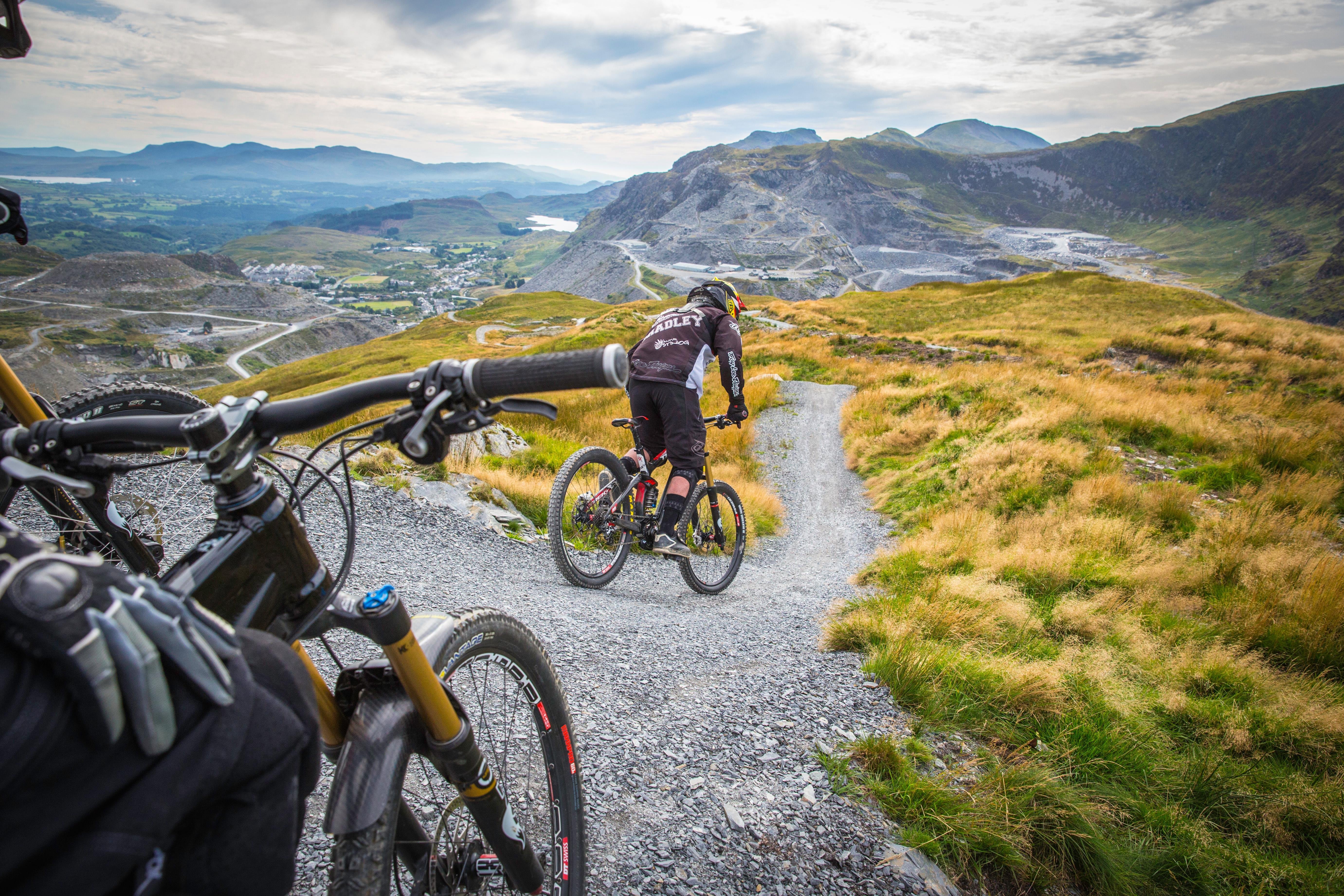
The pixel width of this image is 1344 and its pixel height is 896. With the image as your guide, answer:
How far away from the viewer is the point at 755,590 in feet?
24.8

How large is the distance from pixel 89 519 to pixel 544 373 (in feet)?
13.8

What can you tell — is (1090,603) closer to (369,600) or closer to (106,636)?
(369,600)

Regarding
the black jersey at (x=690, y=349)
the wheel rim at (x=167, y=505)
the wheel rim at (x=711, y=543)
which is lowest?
the wheel rim at (x=711, y=543)

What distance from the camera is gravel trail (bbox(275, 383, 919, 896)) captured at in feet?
9.75

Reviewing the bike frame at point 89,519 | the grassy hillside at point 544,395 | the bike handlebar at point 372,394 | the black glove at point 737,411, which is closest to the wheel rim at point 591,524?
the grassy hillside at point 544,395

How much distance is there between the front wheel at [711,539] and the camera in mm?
7152

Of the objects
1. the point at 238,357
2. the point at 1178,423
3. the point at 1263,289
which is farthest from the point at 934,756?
Result: the point at 1263,289

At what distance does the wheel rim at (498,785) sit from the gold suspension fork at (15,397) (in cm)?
302

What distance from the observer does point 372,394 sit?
1739mm

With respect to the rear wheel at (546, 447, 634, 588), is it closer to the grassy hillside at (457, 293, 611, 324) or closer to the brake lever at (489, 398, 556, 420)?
the brake lever at (489, 398, 556, 420)

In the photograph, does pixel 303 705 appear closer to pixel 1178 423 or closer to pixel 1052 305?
pixel 1178 423

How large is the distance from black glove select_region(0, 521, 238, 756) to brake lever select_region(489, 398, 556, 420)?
832 millimetres

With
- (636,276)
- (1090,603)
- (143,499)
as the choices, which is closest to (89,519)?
(143,499)

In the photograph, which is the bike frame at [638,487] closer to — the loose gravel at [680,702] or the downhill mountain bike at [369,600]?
the loose gravel at [680,702]
